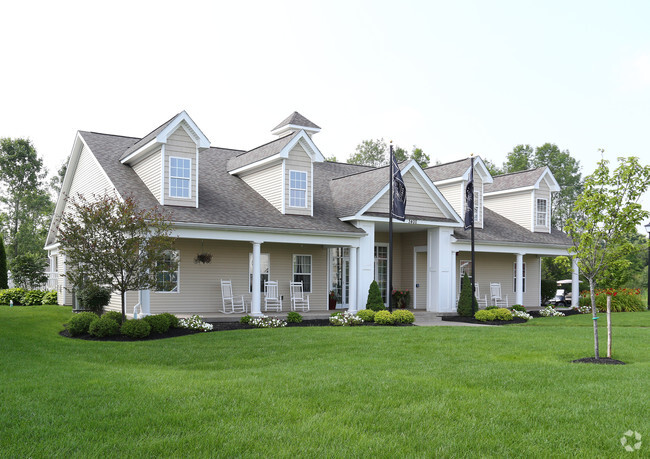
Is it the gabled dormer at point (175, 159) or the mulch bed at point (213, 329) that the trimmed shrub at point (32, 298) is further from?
the mulch bed at point (213, 329)

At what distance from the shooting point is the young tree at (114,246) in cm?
1340

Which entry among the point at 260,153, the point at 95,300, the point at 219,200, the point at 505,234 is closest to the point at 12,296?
the point at 95,300

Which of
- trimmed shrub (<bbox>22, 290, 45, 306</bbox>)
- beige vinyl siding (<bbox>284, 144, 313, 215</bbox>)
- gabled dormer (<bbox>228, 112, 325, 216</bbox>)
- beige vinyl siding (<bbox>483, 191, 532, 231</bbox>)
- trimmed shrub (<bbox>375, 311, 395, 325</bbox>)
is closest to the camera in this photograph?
trimmed shrub (<bbox>375, 311, 395, 325</bbox>)

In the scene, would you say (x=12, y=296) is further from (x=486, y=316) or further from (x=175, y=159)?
(x=486, y=316)

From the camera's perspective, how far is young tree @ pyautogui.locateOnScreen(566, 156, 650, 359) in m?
10.1

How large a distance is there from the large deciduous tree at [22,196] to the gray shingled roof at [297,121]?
926 inches

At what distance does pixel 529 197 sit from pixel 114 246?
64.2ft

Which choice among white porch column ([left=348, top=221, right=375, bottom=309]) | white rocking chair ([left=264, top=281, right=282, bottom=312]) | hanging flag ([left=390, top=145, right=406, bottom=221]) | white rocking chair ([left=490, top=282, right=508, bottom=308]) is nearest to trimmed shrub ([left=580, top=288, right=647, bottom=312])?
white rocking chair ([left=490, top=282, right=508, bottom=308])

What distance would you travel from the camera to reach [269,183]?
20016 millimetres

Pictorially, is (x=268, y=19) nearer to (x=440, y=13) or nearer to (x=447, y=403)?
(x=440, y=13)

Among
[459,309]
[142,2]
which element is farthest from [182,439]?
[459,309]

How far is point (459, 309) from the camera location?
1994 cm

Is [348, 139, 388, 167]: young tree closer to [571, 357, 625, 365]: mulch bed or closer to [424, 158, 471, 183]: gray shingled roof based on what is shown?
[424, 158, 471, 183]: gray shingled roof

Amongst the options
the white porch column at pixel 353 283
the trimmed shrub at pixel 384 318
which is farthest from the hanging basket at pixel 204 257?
the trimmed shrub at pixel 384 318
